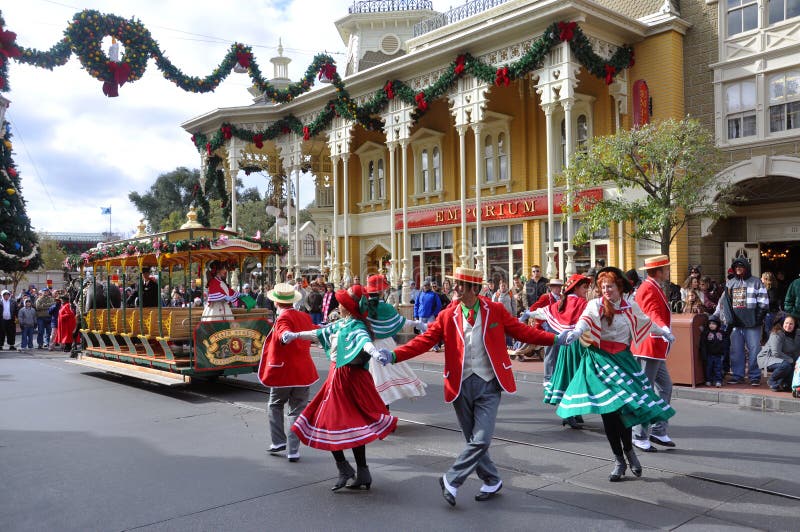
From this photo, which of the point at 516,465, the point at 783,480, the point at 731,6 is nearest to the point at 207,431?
the point at 516,465

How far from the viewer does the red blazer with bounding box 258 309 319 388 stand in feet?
22.5

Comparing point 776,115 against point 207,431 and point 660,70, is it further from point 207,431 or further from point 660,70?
point 207,431

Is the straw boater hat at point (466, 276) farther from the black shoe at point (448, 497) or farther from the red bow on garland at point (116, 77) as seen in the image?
the red bow on garland at point (116, 77)

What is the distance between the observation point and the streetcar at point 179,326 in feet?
35.3

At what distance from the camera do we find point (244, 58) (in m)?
21.0

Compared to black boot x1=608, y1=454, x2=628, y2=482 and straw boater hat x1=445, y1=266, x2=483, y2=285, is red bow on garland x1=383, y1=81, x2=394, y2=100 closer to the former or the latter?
straw boater hat x1=445, y1=266, x2=483, y2=285

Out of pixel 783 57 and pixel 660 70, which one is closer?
pixel 783 57

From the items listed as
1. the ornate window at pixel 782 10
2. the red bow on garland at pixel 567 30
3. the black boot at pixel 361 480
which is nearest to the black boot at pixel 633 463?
the black boot at pixel 361 480

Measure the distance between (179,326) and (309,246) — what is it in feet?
110

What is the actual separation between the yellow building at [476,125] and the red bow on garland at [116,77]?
833 cm

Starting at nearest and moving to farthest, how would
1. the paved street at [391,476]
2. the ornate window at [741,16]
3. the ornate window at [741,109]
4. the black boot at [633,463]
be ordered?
the paved street at [391,476], the black boot at [633,463], the ornate window at [741,16], the ornate window at [741,109]

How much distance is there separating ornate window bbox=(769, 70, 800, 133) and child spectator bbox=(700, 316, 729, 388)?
27.9 ft

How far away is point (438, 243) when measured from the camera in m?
25.4

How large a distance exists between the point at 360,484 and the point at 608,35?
1611 cm
